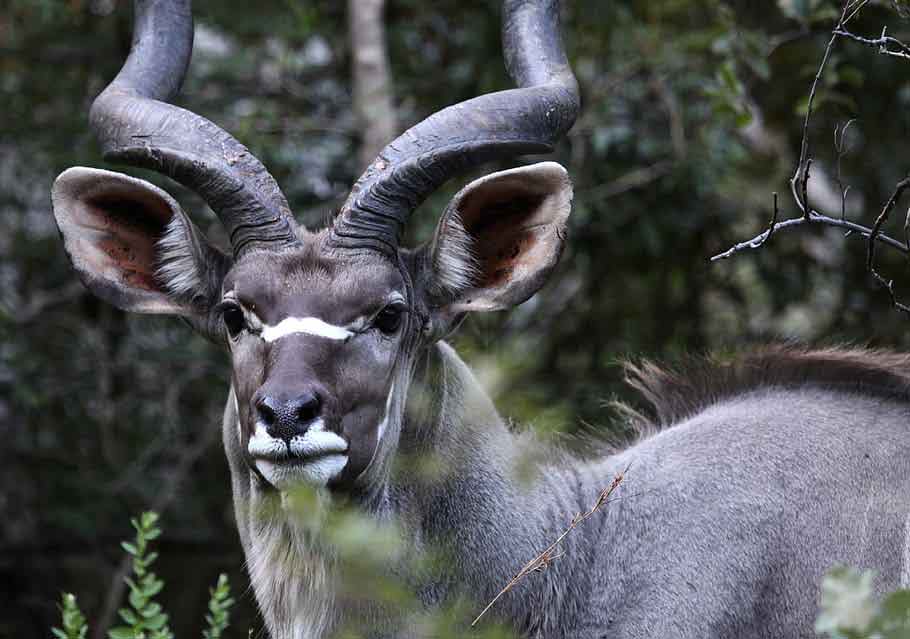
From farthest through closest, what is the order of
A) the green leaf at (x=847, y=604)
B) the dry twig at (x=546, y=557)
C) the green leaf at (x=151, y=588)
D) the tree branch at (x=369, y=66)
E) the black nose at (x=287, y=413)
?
the tree branch at (x=369, y=66), the green leaf at (x=151, y=588), the dry twig at (x=546, y=557), the black nose at (x=287, y=413), the green leaf at (x=847, y=604)

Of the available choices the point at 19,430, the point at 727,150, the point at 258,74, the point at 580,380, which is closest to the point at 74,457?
the point at 19,430

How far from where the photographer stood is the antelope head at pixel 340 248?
4.40m

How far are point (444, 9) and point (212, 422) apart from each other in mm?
3002

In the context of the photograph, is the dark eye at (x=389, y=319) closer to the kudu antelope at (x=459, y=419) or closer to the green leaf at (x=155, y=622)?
the kudu antelope at (x=459, y=419)

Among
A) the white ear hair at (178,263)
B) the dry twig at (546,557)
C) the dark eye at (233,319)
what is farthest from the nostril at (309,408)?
the white ear hair at (178,263)

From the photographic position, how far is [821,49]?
8.44 m

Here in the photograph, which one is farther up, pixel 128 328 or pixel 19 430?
pixel 128 328

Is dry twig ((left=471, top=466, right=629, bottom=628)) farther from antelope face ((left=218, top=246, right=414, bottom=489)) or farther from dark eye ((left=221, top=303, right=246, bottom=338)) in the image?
dark eye ((left=221, top=303, right=246, bottom=338))

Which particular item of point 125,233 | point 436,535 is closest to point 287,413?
point 436,535

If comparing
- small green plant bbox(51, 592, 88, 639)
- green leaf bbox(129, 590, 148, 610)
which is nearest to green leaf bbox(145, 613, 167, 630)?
green leaf bbox(129, 590, 148, 610)

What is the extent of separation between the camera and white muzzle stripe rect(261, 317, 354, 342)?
14.1 feet

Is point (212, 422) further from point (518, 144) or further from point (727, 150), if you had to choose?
point (518, 144)

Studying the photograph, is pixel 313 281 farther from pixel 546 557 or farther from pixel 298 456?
→ pixel 546 557

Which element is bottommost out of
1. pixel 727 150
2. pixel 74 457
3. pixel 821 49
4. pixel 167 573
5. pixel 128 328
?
pixel 167 573
